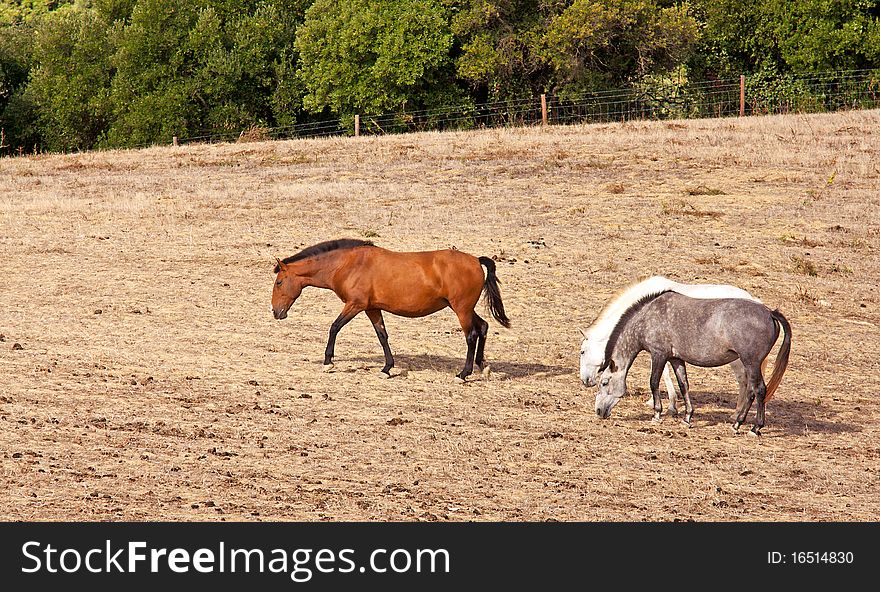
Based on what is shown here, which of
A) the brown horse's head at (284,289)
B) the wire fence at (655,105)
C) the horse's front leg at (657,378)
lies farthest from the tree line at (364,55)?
the horse's front leg at (657,378)

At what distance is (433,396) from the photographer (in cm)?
1320

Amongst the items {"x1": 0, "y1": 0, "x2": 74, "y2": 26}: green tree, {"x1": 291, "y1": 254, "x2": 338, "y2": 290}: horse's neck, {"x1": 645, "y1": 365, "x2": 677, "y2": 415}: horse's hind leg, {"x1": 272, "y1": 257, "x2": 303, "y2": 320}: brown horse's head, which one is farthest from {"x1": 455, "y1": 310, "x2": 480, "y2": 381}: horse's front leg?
{"x1": 0, "y1": 0, "x2": 74, "y2": 26}: green tree

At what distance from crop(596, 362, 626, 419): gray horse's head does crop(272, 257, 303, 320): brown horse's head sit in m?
4.19

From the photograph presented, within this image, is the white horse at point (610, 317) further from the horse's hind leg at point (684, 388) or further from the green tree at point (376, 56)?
the green tree at point (376, 56)

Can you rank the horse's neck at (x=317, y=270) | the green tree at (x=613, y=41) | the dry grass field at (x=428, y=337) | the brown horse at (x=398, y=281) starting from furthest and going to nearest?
the green tree at (x=613, y=41)
the horse's neck at (x=317, y=270)
the brown horse at (x=398, y=281)
the dry grass field at (x=428, y=337)

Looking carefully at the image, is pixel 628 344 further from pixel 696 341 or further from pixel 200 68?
pixel 200 68

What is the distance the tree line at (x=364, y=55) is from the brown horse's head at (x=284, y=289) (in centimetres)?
3292

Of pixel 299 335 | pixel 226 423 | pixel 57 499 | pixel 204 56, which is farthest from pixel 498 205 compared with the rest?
pixel 204 56

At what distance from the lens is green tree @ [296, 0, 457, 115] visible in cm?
4838

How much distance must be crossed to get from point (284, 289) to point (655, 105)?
3402 cm

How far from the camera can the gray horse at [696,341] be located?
449 inches

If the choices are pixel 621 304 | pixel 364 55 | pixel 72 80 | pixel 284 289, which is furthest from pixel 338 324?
pixel 72 80

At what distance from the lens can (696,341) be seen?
1160cm

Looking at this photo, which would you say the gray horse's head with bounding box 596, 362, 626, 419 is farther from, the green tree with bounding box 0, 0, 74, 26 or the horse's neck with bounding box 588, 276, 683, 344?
the green tree with bounding box 0, 0, 74, 26
